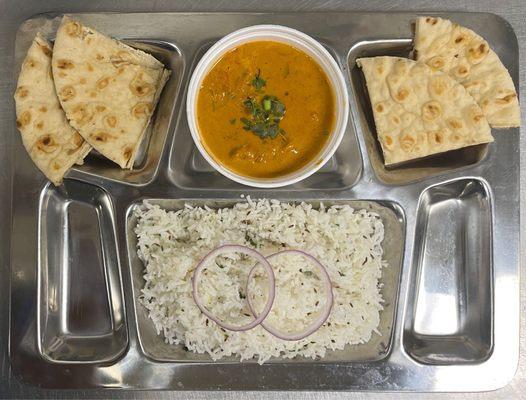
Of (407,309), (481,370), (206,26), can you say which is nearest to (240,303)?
(407,309)

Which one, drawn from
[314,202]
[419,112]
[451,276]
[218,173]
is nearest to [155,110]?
[218,173]

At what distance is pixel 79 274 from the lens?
3.08 meters

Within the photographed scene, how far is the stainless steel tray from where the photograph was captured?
2.92 m

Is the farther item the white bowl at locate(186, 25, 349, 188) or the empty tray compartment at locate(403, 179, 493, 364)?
the empty tray compartment at locate(403, 179, 493, 364)

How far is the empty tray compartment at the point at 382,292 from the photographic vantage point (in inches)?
116

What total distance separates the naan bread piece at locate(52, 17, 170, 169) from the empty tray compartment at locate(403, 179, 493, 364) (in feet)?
5.14

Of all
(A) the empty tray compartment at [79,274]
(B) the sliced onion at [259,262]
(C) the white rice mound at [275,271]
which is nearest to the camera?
(B) the sliced onion at [259,262]

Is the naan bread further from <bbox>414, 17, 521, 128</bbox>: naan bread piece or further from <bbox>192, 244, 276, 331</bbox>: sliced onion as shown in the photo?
<bbox>414, 17, 521, 128</bbox>: naan bread piece

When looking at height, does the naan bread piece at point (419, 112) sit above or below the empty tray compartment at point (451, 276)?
above

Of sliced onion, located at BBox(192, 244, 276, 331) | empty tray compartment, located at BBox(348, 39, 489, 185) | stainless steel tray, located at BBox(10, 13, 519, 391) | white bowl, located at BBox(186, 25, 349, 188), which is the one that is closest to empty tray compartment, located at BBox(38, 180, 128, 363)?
stainless steel tray, located at BBox(10, 13, 519, 391)

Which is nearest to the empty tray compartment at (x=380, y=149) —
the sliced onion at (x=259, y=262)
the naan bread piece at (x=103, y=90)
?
the sliced onion at (x=259, y=262)

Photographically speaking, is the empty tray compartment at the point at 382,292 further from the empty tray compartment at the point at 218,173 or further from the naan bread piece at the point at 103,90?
the naan bread piece at the point at 103,90

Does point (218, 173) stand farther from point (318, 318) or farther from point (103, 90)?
point (318, 318)

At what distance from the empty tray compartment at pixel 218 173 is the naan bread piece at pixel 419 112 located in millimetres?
203
